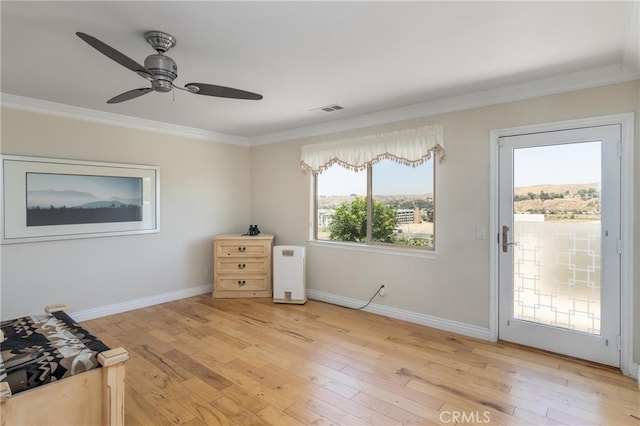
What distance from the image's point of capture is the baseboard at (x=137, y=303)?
12.5 ft

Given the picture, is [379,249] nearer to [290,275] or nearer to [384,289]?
[384,289]

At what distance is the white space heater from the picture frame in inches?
68.6

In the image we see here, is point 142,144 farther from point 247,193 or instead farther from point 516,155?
point 516,155

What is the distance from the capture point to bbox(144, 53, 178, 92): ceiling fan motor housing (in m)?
2.13

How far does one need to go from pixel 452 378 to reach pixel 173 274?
3794 mm

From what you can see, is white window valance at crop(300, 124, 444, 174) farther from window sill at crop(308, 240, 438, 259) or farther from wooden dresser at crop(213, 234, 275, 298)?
wooden dresser at crop(213, 234, 275, 298)

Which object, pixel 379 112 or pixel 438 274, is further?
pixel 379 112

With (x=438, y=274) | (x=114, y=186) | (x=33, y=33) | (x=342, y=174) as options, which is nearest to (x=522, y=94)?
(x=438, y=274)

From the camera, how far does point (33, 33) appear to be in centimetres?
212

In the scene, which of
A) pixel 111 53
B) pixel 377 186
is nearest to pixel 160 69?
pixel 111 53

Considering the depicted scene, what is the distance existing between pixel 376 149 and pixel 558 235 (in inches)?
81.0

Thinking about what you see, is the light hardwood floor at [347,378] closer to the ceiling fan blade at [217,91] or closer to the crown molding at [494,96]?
the ceiling fan blade at [217,91]

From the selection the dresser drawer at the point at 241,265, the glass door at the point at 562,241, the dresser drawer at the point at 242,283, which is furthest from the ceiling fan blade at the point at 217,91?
the dresser drawer at the point at 242,283

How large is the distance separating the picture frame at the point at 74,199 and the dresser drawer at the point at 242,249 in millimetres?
902
